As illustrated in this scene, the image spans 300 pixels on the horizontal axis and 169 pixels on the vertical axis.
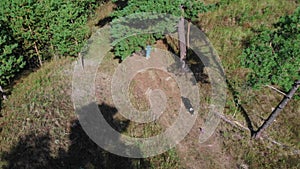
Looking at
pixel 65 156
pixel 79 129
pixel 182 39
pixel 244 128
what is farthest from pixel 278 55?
pixel 65 156

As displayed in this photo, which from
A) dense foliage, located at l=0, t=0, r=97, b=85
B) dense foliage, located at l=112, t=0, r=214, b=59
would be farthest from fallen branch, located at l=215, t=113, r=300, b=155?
dense foliage, located at l=0, t=0, r=97, b=85

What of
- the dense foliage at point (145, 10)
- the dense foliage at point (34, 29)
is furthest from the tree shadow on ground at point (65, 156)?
the dense foliage at point (145, 10)

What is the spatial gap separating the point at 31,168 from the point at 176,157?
24.1 ft

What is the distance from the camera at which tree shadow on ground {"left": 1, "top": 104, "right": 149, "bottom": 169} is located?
1512 centimetres

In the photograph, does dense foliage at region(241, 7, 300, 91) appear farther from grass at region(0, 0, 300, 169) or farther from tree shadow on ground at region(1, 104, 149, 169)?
tree shadow on ground at region(1, 104, 149, 169)

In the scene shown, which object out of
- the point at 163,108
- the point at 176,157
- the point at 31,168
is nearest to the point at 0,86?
the point at 31,168

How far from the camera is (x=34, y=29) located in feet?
62.1

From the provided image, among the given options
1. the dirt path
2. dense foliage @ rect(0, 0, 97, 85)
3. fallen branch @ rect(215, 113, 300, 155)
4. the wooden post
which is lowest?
fallen branch @ rect(215, 113, 300, 155)

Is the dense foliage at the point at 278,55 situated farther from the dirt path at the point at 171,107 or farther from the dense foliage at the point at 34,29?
the dense foliage at the point at 34,29

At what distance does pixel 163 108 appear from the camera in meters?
18.0

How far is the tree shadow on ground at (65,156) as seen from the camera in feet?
49.6

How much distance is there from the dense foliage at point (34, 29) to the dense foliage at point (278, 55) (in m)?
11.1

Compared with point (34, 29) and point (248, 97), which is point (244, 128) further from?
point (34, 29)

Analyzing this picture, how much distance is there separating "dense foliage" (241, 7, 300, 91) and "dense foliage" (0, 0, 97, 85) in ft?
36.5
